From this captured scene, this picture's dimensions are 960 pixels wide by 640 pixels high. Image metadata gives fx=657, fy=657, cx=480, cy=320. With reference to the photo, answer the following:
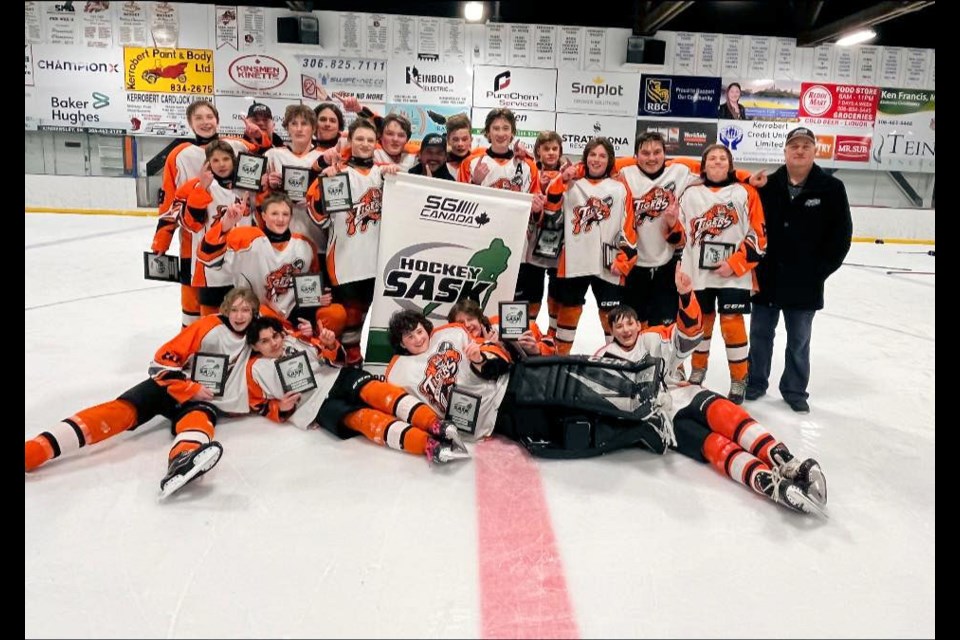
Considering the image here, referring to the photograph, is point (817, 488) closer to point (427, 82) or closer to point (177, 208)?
point (177, 208)

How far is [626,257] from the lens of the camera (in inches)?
121

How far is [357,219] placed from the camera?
2996 millimetres

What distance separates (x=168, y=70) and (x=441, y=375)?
29.7 ft

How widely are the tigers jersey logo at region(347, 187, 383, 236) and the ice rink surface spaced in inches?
38.6

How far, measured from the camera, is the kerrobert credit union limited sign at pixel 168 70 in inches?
372

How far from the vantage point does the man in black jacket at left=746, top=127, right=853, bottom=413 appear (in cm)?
288

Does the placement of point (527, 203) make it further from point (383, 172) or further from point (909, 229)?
point (909, 229)

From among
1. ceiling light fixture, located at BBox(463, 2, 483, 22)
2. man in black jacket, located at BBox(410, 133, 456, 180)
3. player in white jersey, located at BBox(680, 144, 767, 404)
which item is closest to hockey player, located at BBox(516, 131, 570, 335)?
man in black jacket, located at BBox(410, 133, 456, 180)

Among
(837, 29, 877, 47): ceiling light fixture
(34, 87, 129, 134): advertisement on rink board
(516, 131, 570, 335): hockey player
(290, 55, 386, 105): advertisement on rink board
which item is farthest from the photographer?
(290, 55, 386, 105): advertisement on rink board

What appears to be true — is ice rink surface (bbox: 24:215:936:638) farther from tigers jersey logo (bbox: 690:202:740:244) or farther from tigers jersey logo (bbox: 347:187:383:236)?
tigers jersey logo (bbox: 347:187:383:236)

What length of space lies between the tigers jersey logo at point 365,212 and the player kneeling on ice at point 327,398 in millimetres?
626

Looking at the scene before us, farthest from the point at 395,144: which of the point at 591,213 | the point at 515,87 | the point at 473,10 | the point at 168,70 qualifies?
the point at 168,70

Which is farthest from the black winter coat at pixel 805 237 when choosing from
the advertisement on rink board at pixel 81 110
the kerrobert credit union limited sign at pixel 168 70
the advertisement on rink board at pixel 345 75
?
the advertisement on rink board at pixel 81 110
